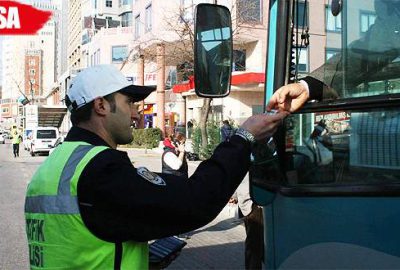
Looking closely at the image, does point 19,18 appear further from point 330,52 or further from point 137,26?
point 137,26

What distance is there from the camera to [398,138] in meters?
1.75

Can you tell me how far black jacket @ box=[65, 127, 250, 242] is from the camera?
156cm

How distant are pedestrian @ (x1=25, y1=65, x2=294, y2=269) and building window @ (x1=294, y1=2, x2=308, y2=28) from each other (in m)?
0.66

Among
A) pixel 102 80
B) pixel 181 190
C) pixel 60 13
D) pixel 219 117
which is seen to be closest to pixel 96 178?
pixel 181 190

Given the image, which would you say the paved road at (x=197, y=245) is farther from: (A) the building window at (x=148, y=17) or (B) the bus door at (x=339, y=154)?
(A) the building window at (x=148, y=17)

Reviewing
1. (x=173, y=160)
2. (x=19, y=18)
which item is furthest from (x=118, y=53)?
(x=173, y=160)

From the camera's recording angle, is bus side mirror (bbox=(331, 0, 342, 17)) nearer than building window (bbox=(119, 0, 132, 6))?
Yes

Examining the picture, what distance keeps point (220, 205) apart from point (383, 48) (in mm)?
920

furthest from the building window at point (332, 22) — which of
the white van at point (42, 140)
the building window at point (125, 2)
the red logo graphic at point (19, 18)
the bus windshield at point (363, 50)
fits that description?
the building window at point (125, 2)

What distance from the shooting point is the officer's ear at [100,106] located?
69.8 inches

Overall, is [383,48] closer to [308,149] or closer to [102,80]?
[308,149]

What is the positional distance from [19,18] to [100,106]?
514 inches

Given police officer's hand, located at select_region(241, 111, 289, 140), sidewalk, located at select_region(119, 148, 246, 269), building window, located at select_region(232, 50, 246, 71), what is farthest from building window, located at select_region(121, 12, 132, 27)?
police officer's hand, located at select_region(241, 111, 289, 140)

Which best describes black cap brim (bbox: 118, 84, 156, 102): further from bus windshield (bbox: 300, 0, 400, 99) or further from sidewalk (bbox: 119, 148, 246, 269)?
sidewalk (bbox: 119, 148, 246, 269)
